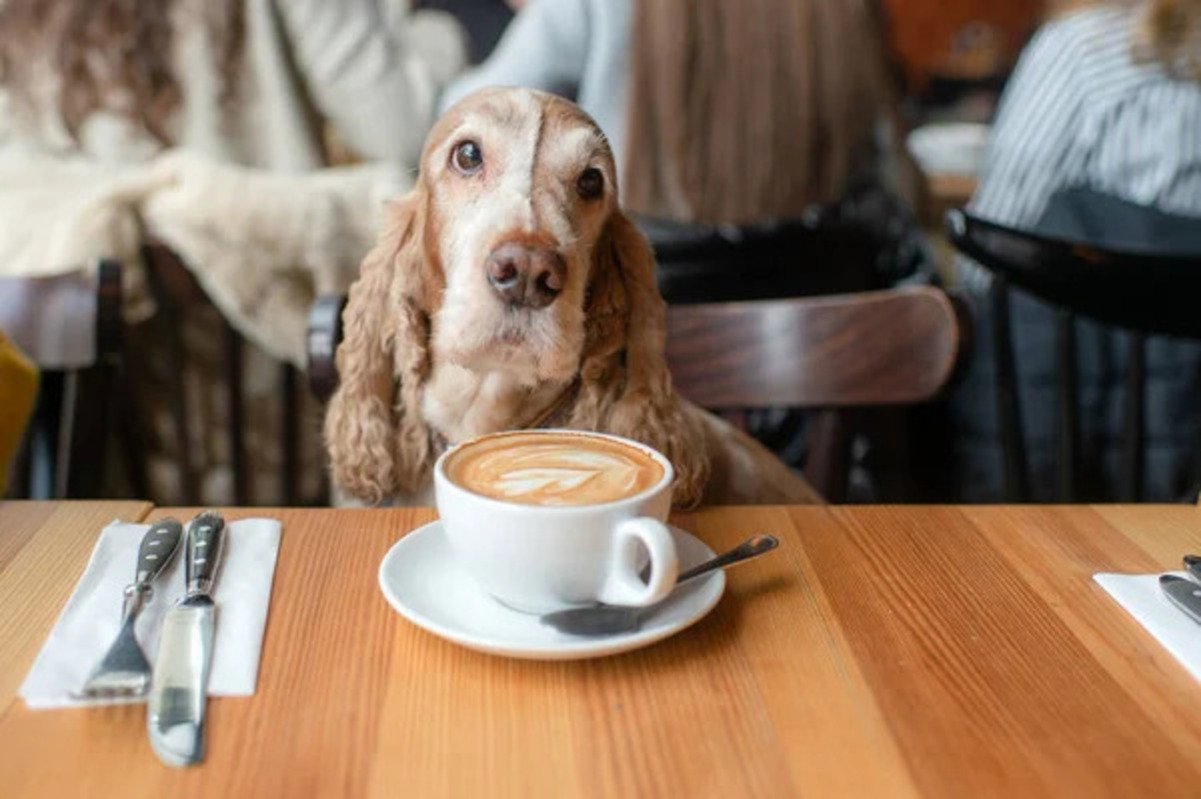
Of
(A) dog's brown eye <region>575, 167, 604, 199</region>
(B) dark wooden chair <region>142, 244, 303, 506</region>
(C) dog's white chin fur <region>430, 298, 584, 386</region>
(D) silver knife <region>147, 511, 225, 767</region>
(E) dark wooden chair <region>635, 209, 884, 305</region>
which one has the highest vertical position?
(A) dog's brown eye <region>575, 167, 604, 199</region>

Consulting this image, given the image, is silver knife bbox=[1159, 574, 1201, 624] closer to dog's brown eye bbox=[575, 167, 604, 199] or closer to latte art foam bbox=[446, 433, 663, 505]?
latte art foam bbox=[446, 433, 663, 505]

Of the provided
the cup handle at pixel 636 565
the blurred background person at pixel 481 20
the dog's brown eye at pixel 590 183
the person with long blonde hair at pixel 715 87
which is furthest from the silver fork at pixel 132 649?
the blurred background person at pixel 481 20

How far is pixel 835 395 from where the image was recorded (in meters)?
1.17

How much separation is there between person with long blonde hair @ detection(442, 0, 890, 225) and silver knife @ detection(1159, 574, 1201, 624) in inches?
27.9

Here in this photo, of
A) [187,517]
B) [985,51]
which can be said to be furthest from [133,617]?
[985,51]

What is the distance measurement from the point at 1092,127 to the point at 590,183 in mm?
1223

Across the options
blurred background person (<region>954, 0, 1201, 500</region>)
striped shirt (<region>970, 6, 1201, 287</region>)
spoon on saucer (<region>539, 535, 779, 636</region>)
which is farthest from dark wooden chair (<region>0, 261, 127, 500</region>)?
striped shirt (<region>970, 6, 1201, 287</region>)

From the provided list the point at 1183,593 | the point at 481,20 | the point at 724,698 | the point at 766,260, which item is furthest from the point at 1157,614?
the point at 481,20

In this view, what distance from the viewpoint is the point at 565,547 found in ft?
2.06

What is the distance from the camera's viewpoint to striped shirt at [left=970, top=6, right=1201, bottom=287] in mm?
1765

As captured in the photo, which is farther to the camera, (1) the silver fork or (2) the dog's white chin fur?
(2) the dog's white chin fur

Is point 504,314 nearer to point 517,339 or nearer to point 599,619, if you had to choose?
point 517,339

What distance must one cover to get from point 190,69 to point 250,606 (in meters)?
1.16

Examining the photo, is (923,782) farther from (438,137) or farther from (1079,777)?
(438,137)
